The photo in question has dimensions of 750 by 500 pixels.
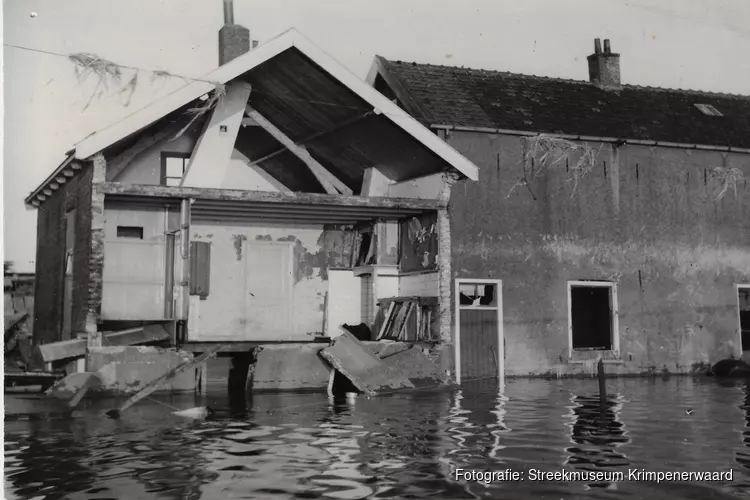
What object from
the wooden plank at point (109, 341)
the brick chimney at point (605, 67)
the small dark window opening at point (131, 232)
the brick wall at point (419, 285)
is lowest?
the wooden plank at point (109, 341)

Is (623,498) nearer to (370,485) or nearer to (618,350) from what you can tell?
(370,485)

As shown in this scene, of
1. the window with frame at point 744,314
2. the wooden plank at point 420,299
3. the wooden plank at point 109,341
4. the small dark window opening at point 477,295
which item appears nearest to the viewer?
the wooden plank at point 109,341

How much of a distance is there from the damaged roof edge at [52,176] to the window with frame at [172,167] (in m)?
2.07

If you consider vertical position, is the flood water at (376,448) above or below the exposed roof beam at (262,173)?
below

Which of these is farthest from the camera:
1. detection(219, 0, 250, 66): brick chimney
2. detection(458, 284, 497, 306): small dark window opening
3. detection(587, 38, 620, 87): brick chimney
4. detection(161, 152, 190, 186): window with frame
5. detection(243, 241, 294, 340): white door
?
detection(587, 38, 620, 87): brick chimney

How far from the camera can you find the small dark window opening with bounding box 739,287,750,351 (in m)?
23.2

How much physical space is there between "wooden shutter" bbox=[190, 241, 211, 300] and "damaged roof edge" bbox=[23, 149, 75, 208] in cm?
308

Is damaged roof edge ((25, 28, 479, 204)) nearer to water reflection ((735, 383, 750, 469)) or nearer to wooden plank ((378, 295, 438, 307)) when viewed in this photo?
wooden plank ((378, 295, 438, 307))

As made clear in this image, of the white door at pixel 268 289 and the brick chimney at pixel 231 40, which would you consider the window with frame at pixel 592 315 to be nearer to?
the white door at pixel 268 289

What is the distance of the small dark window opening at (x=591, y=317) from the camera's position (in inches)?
851

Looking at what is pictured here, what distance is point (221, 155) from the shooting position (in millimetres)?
17234

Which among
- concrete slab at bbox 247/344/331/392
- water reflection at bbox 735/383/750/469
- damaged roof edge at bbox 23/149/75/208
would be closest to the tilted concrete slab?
concrete slab at bbox 247/344/331/392

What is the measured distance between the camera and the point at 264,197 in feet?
55.0

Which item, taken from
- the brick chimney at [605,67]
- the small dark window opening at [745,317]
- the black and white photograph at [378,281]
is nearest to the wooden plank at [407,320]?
the black and white photograph at [378,281]
